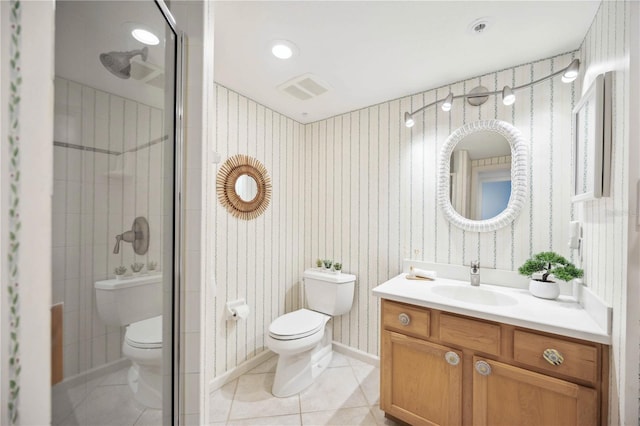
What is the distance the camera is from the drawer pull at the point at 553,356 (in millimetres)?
1038

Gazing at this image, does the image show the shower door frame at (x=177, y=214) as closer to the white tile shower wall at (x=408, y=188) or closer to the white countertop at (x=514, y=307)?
the white countertop at (x=514, y=307)

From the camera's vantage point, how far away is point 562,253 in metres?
1.49

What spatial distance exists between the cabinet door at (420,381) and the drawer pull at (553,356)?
1.15ft

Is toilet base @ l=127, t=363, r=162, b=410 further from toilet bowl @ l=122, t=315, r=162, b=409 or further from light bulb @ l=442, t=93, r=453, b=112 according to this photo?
light bulb @ l=442, t=93, r=453, b=112

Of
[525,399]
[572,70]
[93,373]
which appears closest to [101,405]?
[93,373]

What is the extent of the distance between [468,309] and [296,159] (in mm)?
1988

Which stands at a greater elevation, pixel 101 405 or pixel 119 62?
pixel 119 62

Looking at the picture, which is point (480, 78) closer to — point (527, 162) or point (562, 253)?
point (527, 162)

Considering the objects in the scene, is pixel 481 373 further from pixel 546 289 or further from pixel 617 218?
pixel 617 218

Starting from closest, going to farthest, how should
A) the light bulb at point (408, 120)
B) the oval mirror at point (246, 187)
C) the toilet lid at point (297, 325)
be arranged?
the toilet lid at point (297, 325)
the light bulb at point (408, 120)
the oval mirror at point (246, 187)

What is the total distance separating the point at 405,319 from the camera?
1.42 metres

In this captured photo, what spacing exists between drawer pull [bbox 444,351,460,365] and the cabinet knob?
0.78 ft

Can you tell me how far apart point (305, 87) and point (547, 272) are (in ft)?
6.54

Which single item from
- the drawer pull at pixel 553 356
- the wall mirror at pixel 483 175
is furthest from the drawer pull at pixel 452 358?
the wall mirror at pixel 483 175
